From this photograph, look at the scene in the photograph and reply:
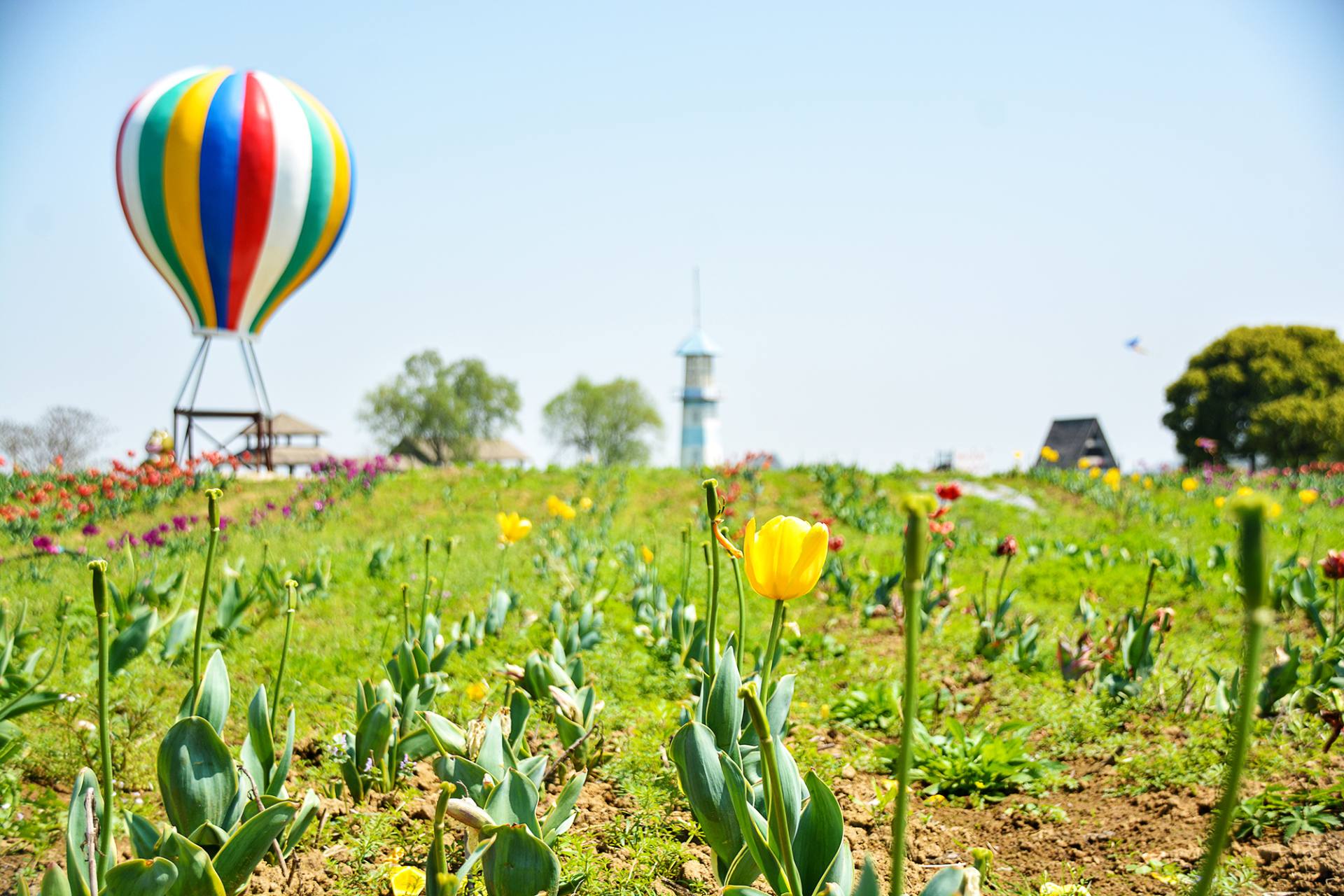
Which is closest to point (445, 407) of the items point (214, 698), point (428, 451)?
point (428, 451)

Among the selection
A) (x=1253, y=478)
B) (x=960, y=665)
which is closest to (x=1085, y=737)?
(x=960, y=665)

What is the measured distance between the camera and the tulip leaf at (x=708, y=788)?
163cm

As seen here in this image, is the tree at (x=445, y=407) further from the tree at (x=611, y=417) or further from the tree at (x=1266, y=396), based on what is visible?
the tree at (x=1266, y=396)

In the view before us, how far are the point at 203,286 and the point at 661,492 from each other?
743 cm

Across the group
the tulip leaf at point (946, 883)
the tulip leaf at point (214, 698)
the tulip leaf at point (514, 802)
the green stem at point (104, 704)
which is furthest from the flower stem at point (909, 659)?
the tulip leaf at point (214, 698)

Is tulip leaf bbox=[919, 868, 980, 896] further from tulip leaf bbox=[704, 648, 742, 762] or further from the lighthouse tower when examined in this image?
the lighthouse tower

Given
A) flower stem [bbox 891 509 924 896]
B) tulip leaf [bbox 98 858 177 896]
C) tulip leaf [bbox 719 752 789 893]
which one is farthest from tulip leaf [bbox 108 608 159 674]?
flower stem [bbox 891 509 924 896]

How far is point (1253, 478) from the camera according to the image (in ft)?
44.7

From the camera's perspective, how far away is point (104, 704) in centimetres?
137

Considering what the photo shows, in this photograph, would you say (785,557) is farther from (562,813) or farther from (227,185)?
(227,185)

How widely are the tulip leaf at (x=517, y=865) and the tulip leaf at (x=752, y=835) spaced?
384mm

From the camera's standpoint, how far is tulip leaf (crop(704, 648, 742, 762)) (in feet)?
6.21

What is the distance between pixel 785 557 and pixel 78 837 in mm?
1334

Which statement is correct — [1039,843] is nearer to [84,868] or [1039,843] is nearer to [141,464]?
[84,868]
